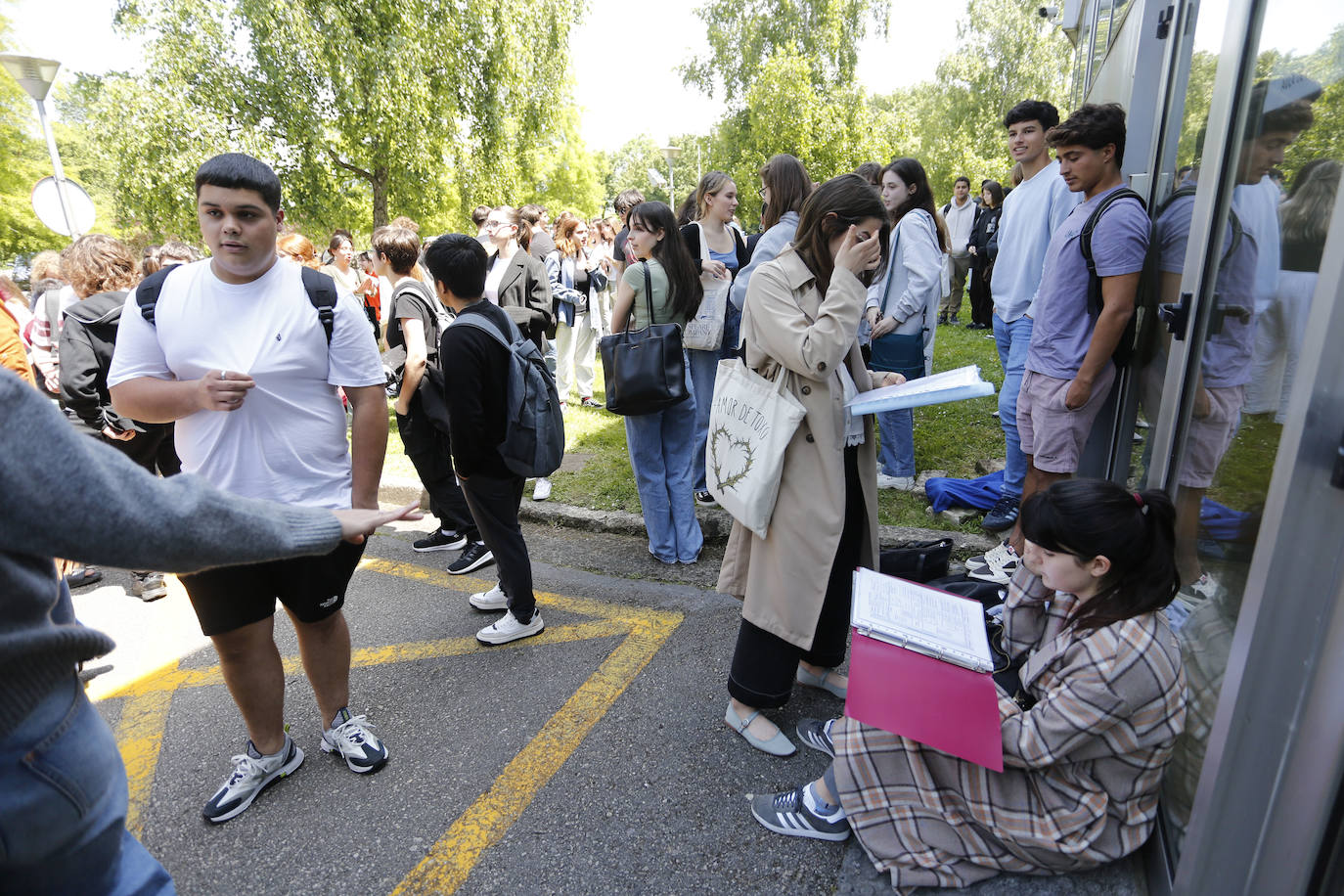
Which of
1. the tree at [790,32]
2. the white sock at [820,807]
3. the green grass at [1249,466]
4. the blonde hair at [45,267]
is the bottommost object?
the white sock at [820,807]

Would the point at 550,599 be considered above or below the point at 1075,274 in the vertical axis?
below

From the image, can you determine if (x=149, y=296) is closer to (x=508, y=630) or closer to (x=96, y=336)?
(x=508, y=630)

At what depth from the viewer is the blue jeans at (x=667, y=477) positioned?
3875mm

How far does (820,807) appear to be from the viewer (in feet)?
6.99

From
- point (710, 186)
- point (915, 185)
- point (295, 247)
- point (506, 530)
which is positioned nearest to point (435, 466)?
point (506, 530)

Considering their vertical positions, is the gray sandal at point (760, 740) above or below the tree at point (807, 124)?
below

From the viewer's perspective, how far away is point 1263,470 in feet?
5.14

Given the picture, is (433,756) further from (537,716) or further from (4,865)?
(4,865)

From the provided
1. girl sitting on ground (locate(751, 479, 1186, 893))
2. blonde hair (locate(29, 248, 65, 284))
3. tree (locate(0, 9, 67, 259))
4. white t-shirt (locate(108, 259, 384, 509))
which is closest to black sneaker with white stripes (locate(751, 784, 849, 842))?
girl sitting on ground (locate(751, 479, 1186, 893))

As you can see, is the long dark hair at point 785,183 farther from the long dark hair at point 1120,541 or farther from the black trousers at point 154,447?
the black trousers at point 154,447

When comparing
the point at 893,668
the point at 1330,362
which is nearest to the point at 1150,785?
the point at 893,668

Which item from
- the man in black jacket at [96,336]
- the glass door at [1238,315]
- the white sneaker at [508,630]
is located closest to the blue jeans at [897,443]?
the glass door at [1238,315]

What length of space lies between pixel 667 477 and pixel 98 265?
3.16 meters

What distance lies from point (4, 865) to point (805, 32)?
32059 mm
